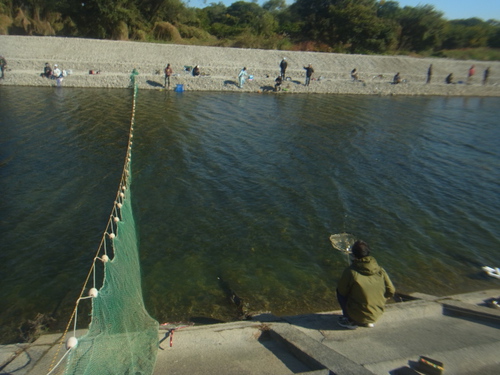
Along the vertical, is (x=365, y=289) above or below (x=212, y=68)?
below

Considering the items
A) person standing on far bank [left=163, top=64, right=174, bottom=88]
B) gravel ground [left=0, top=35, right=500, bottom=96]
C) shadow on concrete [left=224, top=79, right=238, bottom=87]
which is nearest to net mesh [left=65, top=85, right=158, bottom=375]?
person standing on far bank [left=163, top=64, right=174, bottom=88]

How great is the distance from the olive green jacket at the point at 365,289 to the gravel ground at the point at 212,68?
3000 centimetres

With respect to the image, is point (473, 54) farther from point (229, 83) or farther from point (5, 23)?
point (5, 23)

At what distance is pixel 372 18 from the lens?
55.2 m

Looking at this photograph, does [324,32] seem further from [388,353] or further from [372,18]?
[388,353]

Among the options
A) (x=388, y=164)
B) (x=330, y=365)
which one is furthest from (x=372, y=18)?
(x=330, y=365)

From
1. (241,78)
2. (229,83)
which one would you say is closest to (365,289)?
(241,78)

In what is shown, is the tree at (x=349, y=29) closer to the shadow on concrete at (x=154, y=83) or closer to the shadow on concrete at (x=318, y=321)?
the shadow on concrete at (x=154, y=83)

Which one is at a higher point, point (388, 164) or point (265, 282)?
point (388, 164)

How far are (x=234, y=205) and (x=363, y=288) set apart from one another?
723 centimetres

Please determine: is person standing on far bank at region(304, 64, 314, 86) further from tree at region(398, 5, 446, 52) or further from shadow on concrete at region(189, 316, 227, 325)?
tree at region(398, 5, 446, 52)

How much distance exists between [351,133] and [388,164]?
18.3ft

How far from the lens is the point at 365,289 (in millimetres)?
6184

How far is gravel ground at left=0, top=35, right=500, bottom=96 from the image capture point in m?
32.2
